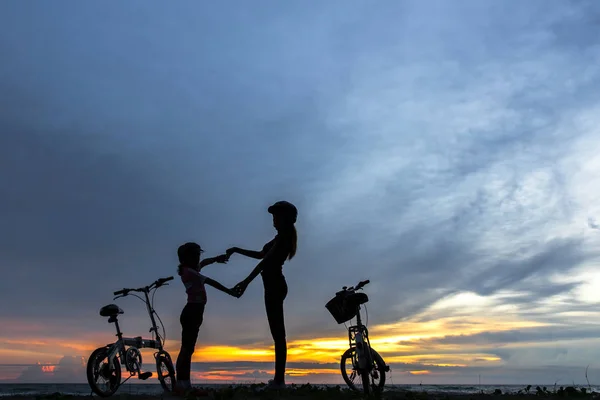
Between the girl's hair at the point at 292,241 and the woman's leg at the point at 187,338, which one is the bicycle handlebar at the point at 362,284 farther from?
the woman's leg at the point at 187,338

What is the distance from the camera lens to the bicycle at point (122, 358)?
967 cm

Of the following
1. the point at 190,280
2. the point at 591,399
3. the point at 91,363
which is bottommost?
the point at 591,399

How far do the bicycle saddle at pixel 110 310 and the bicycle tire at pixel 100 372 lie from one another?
0.63 m

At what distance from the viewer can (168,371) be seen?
11.5 metres

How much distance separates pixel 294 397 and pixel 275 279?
7.40 feet

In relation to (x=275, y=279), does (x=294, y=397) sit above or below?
below

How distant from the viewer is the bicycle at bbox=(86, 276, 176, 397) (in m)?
9.67

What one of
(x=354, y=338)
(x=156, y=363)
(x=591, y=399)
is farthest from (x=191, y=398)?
(x=591, y=399)

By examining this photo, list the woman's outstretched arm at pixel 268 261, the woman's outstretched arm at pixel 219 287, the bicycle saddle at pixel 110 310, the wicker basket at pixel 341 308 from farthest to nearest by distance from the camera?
the woman's outstretched arm at pixel 268 261 → the woman's outstretched arm at pixel 219 287 → the bicycle saddle at pixel 110 310 → the wicker basket at pixel 341 308

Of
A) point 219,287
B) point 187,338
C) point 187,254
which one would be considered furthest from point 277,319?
point 187,254

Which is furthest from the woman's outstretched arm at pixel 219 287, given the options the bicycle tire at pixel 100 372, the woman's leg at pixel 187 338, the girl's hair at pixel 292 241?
the bicycle tire at pixel 100 372

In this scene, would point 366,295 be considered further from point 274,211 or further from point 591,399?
point 591,399

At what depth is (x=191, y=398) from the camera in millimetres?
9383

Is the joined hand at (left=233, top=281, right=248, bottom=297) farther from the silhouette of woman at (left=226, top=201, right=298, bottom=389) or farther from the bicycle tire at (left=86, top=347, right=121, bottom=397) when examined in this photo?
the bicycle tire at (left=86, top=347, right=121, bottom=397)
